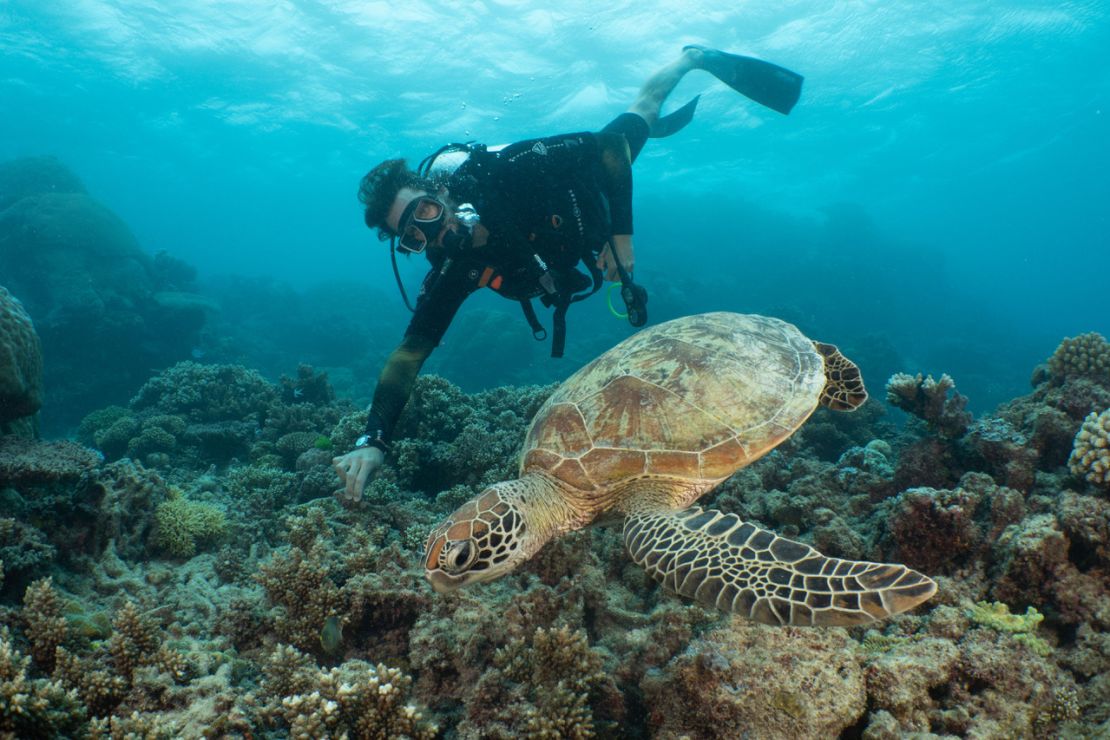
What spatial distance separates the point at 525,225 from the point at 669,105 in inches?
1096

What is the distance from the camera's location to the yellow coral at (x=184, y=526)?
149 inches

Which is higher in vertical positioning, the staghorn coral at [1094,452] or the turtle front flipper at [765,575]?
the turtle front flipper at [765,575]

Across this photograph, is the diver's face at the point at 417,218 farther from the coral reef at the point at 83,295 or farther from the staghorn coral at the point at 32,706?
the coral reef at the point at 83,295

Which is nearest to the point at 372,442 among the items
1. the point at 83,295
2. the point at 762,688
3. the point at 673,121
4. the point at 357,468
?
the point at 357,468

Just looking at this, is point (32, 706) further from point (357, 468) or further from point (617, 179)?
point (617, 179)

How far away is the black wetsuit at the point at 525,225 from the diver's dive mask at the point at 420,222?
0.19 m

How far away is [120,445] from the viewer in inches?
304

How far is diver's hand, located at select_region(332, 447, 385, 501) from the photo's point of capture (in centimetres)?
360

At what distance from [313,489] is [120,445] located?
17.8 ft

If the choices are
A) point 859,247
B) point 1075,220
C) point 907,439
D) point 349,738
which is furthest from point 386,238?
point 1075,220

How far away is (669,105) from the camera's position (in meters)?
28.0

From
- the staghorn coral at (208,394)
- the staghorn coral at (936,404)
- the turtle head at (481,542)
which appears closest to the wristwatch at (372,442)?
the turtle head at (481,542)

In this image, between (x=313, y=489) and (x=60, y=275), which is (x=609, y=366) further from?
(x=60, y=275)

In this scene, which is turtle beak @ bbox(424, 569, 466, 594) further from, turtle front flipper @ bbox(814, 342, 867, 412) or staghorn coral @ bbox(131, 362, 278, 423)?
staghorn coral @ bbox(131, 362, 278, 423)
